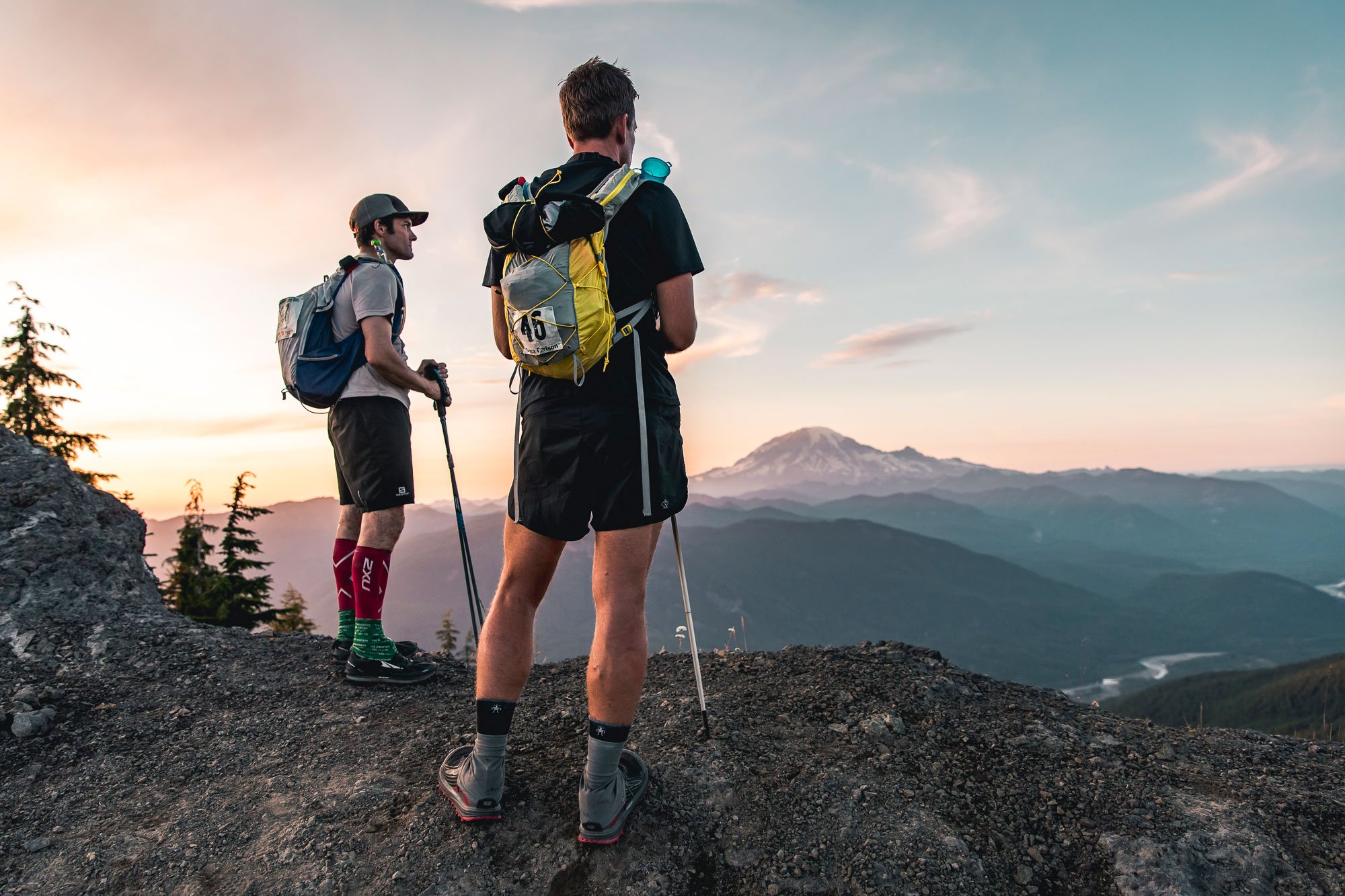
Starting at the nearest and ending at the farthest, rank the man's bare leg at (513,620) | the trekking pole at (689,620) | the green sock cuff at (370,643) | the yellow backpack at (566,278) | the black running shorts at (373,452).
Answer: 1. the yellow backpack at (566,278)
2. the man's bare leg at (513,620)
3. the trekking pole at (689,620)
4. the black running shorts at (373,452)
5. the green sock cuff at (370,643)

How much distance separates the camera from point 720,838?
2.92 metres

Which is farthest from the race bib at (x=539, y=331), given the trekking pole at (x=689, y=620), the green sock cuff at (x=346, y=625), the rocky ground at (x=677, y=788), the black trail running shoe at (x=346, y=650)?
the green sock cuff at (x=346, y=625)

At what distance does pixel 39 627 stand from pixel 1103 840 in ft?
23.2

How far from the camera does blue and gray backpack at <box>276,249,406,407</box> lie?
4270 millimetres

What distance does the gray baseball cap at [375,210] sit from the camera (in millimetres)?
4547

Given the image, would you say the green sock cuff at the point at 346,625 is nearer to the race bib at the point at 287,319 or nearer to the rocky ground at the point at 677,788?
the rocky ground at the point at 677,788

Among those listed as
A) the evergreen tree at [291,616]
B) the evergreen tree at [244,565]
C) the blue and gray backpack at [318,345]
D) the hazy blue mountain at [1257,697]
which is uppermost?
the blue and gray backpack at [318,345]

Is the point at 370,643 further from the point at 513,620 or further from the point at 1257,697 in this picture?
the point at 1257,697

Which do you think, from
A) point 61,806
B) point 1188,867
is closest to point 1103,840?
point 1188,867

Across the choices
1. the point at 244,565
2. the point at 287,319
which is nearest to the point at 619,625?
the point at 287,319

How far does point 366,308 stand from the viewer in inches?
167

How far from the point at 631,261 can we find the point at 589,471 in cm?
86

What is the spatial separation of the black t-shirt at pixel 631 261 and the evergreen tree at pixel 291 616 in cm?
1875

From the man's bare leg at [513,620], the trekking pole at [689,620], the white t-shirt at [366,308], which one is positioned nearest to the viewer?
the man's bare leg at [513,620]
